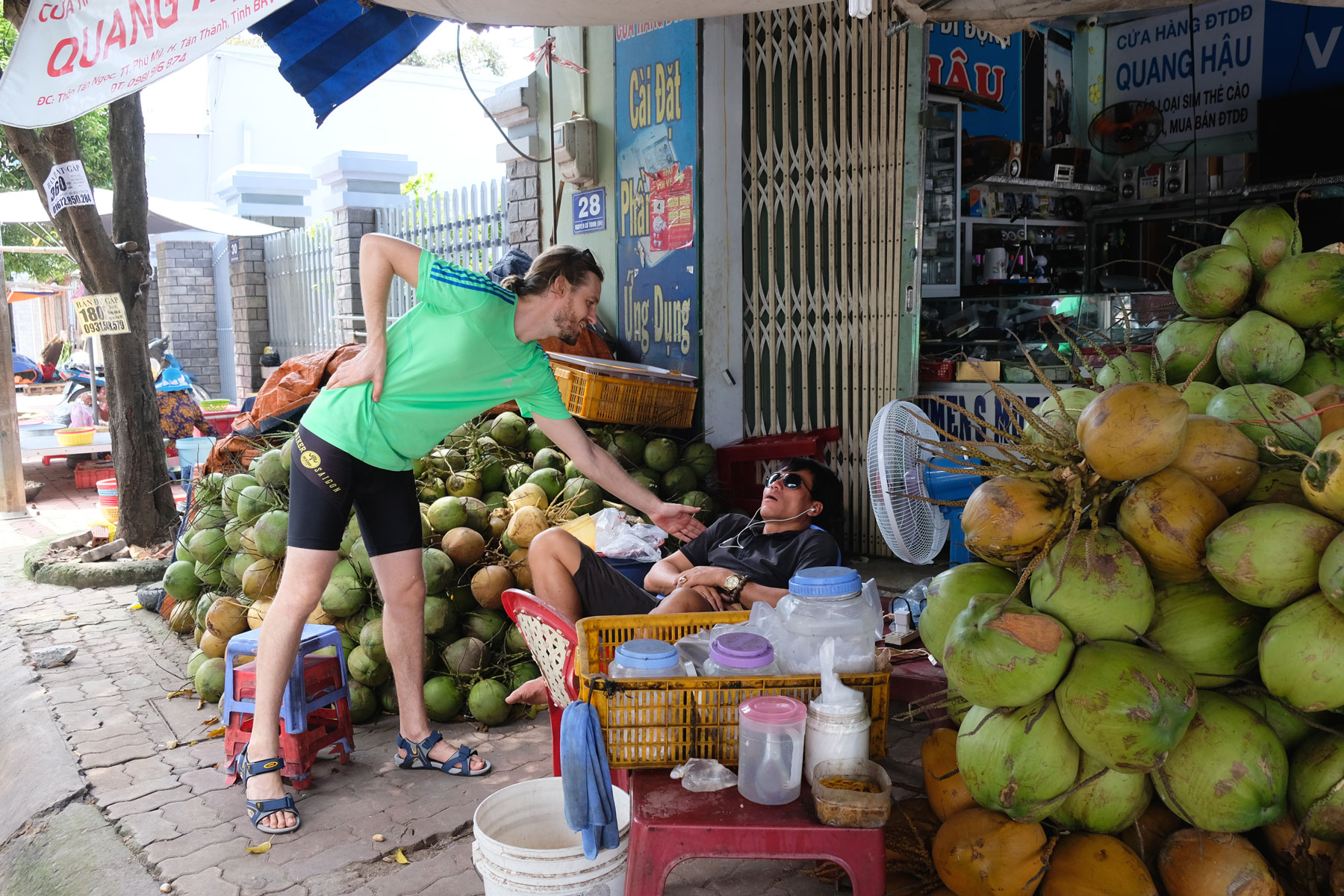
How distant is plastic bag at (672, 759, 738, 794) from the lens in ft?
7.04

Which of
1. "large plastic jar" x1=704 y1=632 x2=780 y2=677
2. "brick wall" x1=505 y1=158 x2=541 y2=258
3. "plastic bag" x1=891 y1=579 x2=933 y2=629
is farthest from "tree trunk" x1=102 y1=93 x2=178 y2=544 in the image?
"large plastic jar" x1=704 y1=632 x2=780 y2=677

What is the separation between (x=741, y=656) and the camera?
225 cm

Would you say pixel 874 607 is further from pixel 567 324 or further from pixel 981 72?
pixel 981 72

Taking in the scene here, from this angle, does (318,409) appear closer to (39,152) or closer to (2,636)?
(2,636)

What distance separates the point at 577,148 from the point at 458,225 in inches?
101

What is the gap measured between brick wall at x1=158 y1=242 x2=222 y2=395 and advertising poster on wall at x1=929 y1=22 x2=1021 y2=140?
12.0 m

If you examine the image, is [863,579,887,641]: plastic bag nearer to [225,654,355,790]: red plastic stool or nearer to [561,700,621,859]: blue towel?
[561,700,621,859]: blue towel

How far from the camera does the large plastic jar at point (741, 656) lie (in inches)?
88.4

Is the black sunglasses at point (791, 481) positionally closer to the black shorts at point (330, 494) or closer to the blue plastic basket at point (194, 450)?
the black shorts at point (330, 494)

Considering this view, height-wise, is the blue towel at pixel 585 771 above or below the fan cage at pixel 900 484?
below

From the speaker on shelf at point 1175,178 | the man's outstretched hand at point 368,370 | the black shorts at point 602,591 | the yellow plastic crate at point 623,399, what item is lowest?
the black shorts at point 602,591

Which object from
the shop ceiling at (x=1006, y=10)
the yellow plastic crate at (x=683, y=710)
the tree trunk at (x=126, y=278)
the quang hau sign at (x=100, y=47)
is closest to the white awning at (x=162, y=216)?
the tree trunk at (x=126, y=278)

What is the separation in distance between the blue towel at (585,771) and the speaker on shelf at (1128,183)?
8.94 metres

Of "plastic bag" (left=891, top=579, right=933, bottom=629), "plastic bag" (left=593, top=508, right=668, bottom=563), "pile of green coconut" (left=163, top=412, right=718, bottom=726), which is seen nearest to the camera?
"plastic bag" (left=891, top=579, right=933, bottom=629)
